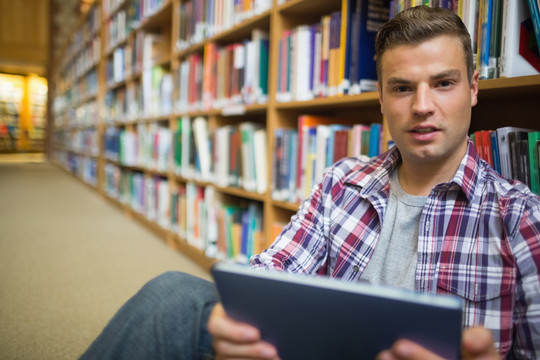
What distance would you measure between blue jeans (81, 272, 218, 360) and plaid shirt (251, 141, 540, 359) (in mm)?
283

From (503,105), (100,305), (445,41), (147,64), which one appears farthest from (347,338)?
(147,64)

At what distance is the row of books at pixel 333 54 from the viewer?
1.50 metres

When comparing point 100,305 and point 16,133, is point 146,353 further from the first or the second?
point 16,133

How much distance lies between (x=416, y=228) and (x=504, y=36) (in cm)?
53

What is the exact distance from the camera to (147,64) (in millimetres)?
3648

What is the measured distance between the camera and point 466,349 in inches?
21.7

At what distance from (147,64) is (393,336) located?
3538 mm

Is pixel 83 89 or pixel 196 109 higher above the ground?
pixel 83 89

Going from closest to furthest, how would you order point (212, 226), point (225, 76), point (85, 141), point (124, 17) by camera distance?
point (225, 76)
point (212, 226)
point (124, 17)
point (85, 141)

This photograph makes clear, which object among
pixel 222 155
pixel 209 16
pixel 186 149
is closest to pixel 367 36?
pixel 222 155

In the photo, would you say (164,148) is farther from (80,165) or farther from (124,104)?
(80,165)

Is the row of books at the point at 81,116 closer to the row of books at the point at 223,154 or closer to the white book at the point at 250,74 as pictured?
the row of books at the point at 223,154

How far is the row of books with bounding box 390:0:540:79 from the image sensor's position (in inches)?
40.3

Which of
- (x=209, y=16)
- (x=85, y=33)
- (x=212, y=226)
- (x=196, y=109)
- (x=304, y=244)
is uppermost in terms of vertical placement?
(x=85, y=33)
